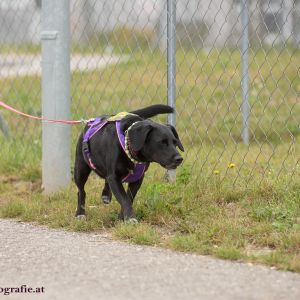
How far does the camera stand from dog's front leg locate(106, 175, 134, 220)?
5.24 m

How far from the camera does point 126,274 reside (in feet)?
13.4

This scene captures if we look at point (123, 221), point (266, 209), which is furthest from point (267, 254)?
point (123, 221)

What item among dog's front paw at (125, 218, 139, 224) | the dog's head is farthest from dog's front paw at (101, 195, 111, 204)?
the dog's head

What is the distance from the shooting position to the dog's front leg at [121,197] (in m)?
5.24

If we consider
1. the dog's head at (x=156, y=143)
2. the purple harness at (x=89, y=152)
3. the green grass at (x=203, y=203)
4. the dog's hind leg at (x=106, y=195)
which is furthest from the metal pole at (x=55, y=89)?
the dog's head at (x=156, y=143)

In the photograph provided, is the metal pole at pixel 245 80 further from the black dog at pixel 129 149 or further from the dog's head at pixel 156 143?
the dog's head at pixel 156 143

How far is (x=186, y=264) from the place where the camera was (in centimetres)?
429

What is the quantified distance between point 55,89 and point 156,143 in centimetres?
156

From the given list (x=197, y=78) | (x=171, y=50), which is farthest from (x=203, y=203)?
(x=197, y=78)

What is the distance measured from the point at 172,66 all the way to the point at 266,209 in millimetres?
1659

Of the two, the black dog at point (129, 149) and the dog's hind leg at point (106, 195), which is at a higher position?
the black dog at point (129, 149)

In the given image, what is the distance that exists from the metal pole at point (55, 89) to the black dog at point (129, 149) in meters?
0.81

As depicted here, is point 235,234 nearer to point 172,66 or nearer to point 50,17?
point 172,66

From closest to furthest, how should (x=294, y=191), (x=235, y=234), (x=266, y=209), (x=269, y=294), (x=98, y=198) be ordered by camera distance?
(x=269, y=294) → (x=235, y=234) → (x=266, y=209) → (x=294, y=191) → (x=98, y=198)
